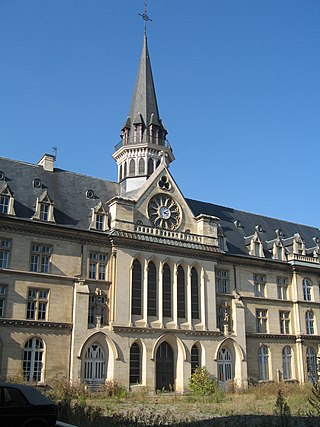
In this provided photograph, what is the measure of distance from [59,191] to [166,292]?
36.7 feet

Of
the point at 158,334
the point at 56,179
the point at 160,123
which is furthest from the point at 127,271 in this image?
the point at 160,123

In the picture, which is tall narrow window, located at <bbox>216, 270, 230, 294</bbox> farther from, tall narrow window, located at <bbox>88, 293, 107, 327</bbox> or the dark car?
the dark car

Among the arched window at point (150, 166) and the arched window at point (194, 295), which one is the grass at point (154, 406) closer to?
the arched window at point (194, 295)

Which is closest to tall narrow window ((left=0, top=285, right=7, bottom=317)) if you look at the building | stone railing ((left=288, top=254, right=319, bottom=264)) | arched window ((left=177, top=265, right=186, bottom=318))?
the building

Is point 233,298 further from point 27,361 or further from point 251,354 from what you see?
point 27,361

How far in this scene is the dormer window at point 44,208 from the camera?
1325 inches

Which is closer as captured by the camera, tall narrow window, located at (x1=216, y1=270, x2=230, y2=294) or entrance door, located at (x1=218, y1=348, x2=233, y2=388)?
entrance door, located at (x1=218, y1=348, x2=233, y2=388)

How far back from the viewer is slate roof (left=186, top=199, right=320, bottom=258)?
44.2 m

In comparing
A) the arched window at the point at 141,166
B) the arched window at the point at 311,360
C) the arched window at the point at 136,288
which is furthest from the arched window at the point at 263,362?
the arched window at the point at 141,166

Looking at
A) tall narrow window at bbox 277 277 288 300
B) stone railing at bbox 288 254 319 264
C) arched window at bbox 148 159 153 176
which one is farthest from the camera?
stone railing at bbox 288 254 319 264

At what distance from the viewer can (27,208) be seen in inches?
1339

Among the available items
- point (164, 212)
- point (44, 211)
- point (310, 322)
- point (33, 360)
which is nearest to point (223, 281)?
point (164, 212)

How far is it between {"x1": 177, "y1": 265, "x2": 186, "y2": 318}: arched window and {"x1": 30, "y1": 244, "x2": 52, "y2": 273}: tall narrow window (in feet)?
33.2

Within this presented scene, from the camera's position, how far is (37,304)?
31766 mm
